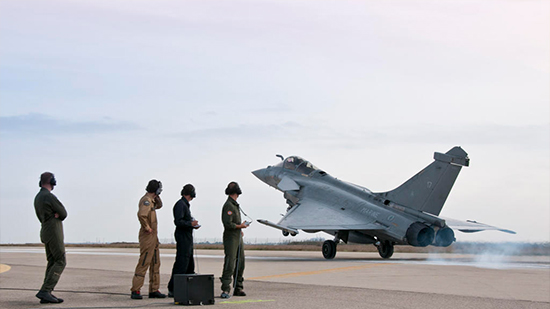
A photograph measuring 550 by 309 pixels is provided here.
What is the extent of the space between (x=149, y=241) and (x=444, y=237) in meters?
15.5

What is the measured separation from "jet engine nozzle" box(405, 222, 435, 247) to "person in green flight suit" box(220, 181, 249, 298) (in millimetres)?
13488

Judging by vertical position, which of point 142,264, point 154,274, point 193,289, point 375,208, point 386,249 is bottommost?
point 193,289

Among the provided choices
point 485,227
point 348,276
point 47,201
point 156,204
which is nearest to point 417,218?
point 485,227

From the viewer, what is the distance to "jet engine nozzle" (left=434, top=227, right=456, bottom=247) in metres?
23.2

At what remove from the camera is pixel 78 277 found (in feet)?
50.3

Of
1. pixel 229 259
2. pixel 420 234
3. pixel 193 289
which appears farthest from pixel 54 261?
pixel 420 234

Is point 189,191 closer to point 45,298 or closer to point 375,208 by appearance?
point 45,298

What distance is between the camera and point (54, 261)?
9.92 meters

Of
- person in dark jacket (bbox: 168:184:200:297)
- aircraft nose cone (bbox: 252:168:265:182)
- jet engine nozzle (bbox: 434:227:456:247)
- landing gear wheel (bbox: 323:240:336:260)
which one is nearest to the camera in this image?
person in dark jacket (bbox: 168:184:200:297)

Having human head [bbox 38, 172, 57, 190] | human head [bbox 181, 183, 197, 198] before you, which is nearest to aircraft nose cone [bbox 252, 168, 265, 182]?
human head [bbox 181, 183, 197, 198]

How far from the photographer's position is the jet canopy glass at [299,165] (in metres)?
29.4

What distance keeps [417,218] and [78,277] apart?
44.2 feet

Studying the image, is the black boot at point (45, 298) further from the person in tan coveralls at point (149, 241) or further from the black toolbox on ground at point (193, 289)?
the black toolbox on ground at point (193, 289)

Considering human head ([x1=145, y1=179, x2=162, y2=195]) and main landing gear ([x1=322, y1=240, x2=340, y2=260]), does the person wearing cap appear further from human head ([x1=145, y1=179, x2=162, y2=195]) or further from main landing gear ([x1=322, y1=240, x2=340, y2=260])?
main landing gear ([x1=322, y1=240, x2=340, y2=260])
